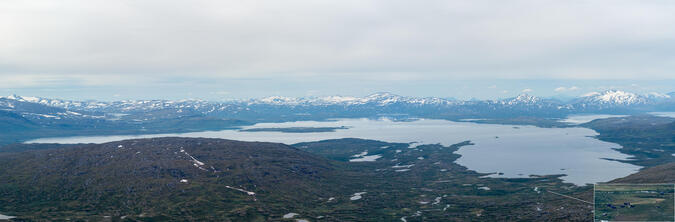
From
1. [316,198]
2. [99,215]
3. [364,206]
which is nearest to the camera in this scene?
[99,215]

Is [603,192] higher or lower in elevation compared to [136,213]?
higher

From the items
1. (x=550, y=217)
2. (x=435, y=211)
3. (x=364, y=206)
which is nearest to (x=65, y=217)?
(x=364, y=206)

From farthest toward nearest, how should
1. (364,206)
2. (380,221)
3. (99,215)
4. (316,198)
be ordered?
1. (316,198)
2. (364,206)
3. (99,215)
4. (380,221)

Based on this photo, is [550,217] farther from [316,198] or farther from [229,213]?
[229,213]

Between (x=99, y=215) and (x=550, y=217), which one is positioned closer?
(x=550, y=217)

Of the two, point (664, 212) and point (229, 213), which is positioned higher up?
Answer: point (664, 212)

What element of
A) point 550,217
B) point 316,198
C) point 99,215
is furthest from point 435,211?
point 99,215

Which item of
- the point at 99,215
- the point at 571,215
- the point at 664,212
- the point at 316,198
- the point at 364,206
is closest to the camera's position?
the point at 664,212

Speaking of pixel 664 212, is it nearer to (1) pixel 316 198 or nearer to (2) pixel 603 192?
(2) pixel 603 192

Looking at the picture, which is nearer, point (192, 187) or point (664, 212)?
point (664, 212)
